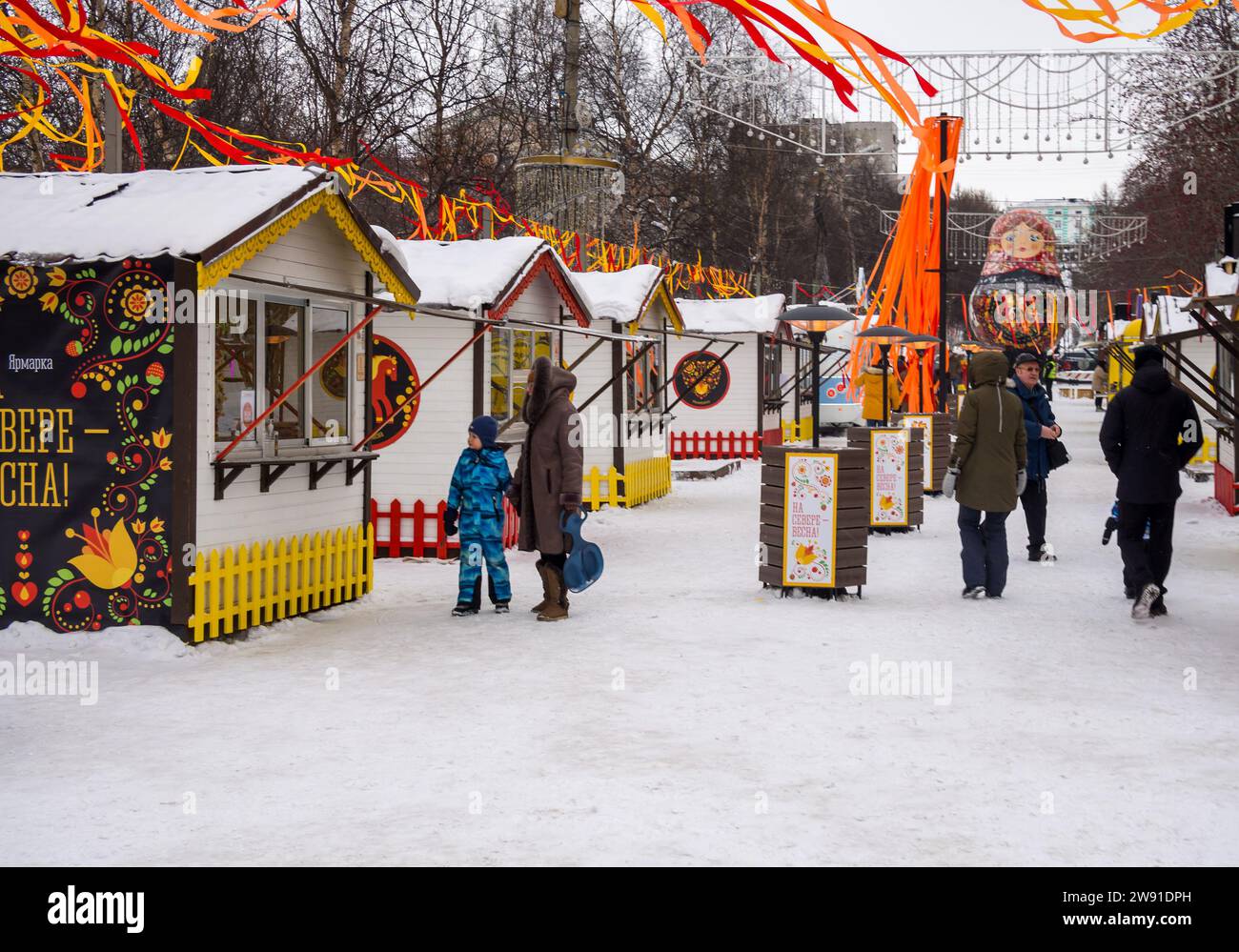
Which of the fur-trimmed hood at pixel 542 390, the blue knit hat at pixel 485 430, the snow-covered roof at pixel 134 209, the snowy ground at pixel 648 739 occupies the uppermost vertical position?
the snow-covered roof at pixel 134 209

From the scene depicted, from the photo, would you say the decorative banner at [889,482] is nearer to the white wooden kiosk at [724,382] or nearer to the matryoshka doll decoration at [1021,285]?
the white wooden kiosk at [724,382]

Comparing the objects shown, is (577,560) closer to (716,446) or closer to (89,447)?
(89,447)

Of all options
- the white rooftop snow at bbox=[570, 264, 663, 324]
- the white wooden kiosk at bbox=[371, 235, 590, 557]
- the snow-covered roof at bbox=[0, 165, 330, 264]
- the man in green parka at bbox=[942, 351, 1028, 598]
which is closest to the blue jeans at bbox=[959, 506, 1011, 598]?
the man in green parka at bbox=[942, 351, 1028, 598]

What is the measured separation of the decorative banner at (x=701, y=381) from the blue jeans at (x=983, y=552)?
55.4 feet

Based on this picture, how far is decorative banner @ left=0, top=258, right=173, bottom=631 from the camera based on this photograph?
8875 millimetres

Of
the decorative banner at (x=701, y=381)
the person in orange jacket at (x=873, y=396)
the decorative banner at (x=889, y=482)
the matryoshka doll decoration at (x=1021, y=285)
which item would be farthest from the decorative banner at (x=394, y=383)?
the matryoshka doll decoration at (x=1021, y=285)

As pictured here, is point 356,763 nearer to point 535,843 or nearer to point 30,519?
point 535,843

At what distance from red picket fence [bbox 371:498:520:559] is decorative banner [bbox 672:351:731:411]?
14130 mm

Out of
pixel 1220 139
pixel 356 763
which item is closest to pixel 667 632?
pixel 356 763

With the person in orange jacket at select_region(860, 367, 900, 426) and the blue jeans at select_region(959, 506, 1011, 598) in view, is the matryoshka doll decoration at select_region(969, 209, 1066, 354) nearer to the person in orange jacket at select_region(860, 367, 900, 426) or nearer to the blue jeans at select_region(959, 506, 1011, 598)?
the person in orange jacket at select_region(860, 367, 900, 426)

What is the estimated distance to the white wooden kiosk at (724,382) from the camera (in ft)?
92.3

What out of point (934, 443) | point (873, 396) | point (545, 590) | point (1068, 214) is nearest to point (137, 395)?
point (545, 590)

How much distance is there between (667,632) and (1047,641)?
2458 millimetres

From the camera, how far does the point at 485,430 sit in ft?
34.0
